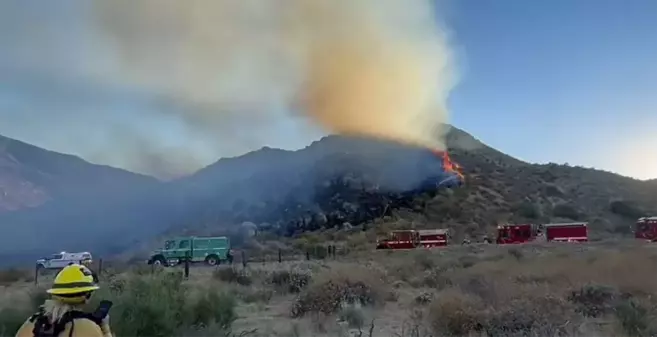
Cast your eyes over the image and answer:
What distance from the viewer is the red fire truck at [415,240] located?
4605 centimetres

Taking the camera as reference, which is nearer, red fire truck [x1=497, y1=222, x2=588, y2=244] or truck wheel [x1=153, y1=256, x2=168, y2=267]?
truck wheel [x1=153, y1=256, x2=168, y2=267]

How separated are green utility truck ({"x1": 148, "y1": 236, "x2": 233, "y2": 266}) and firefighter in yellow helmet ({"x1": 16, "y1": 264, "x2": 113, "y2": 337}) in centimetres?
3716

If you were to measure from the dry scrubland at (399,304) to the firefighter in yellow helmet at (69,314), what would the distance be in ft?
20.2

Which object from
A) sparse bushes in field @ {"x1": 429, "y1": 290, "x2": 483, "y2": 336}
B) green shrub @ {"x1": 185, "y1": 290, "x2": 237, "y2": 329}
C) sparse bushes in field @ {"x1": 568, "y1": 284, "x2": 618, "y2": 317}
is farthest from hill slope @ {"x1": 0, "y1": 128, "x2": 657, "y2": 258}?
green shrub @ {"x1": 185, "y1": 290, "x2": 237, "y2": 329}

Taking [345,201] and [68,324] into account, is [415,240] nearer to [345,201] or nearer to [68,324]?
[345,201]

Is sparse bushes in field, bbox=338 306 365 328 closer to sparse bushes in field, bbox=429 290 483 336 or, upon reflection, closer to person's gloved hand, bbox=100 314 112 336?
sparse bushes in field, bbox=429 290 483 336

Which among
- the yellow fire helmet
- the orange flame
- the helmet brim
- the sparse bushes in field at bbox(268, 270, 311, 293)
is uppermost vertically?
the orange flame

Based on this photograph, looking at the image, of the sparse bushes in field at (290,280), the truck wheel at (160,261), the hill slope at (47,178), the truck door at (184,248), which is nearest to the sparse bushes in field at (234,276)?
the sparse bushes in field at (290,280)

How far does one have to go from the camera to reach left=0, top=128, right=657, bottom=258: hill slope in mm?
68812

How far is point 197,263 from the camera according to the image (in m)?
42.1

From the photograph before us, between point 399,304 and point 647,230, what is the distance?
34568 mm

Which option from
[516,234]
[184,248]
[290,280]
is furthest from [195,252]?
[516,234]

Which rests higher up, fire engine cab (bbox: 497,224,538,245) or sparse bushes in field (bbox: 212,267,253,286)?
fire engine cab (bbox: 497,224,538,245)

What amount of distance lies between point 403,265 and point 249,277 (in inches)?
288
